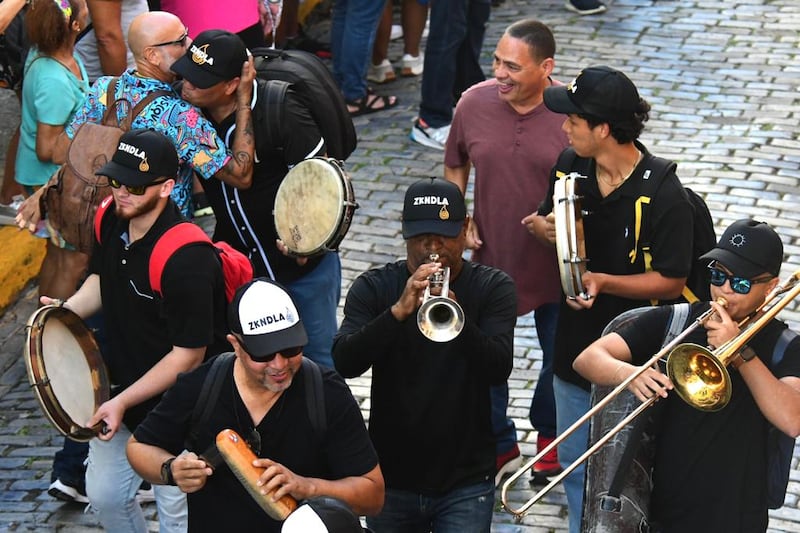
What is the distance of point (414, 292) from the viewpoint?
498 cm

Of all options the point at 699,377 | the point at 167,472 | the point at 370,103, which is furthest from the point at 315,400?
the point at 370,103

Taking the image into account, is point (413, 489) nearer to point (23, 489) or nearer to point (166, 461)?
point (166, 461)

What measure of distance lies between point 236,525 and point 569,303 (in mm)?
1864

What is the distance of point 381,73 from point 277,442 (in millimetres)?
7366

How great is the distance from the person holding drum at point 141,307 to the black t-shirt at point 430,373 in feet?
1.94

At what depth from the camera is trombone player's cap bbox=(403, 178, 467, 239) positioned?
5188 mm

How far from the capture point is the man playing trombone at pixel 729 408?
459 cm

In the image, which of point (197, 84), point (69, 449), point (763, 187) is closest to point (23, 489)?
point (69, 449)

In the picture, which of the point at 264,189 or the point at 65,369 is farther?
the point at 264,189

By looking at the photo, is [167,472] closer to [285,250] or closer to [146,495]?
[285,250]

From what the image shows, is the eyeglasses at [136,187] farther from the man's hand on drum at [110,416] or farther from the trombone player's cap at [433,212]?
the trombone player's cap at [433,212]

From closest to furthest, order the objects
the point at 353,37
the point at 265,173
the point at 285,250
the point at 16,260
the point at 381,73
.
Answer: the point at 285,250, the point at 265,173, the point at 16,260, the point at 353,37, the point at 381,73

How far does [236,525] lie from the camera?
4.60 m

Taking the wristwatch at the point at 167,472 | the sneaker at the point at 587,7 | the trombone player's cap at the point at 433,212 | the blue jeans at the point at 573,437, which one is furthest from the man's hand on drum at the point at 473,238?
the sneaker at the point at 587,7
